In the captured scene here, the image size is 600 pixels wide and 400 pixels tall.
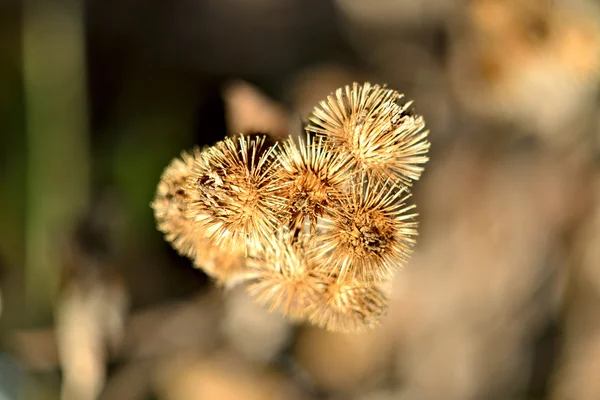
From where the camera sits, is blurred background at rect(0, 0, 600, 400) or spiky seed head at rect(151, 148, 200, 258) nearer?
spiky seed head at rect(151, 148, 200, 258)

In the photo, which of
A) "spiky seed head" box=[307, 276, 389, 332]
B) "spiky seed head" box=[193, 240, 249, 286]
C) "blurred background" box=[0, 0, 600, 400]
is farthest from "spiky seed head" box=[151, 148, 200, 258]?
"blurred background" box=[0, 0, 600, 400]

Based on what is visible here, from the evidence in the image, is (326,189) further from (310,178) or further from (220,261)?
(220,261)

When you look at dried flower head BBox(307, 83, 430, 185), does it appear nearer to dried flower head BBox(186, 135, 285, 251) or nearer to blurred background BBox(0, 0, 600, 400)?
dried flower head BBox(186, 135, 285, 251)

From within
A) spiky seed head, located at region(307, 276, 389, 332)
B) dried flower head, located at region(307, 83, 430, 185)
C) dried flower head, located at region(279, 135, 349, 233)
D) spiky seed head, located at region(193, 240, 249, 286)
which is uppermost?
dried flower head, located at region(307, 83, 430, 185)

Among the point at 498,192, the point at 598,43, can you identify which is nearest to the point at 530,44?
the point at 598,43

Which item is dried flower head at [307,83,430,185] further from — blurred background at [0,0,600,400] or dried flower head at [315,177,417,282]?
blurred background at [0,0,600,400]

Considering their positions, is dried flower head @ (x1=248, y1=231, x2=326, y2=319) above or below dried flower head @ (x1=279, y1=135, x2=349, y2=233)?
below

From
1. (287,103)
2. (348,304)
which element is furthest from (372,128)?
(287,103)
